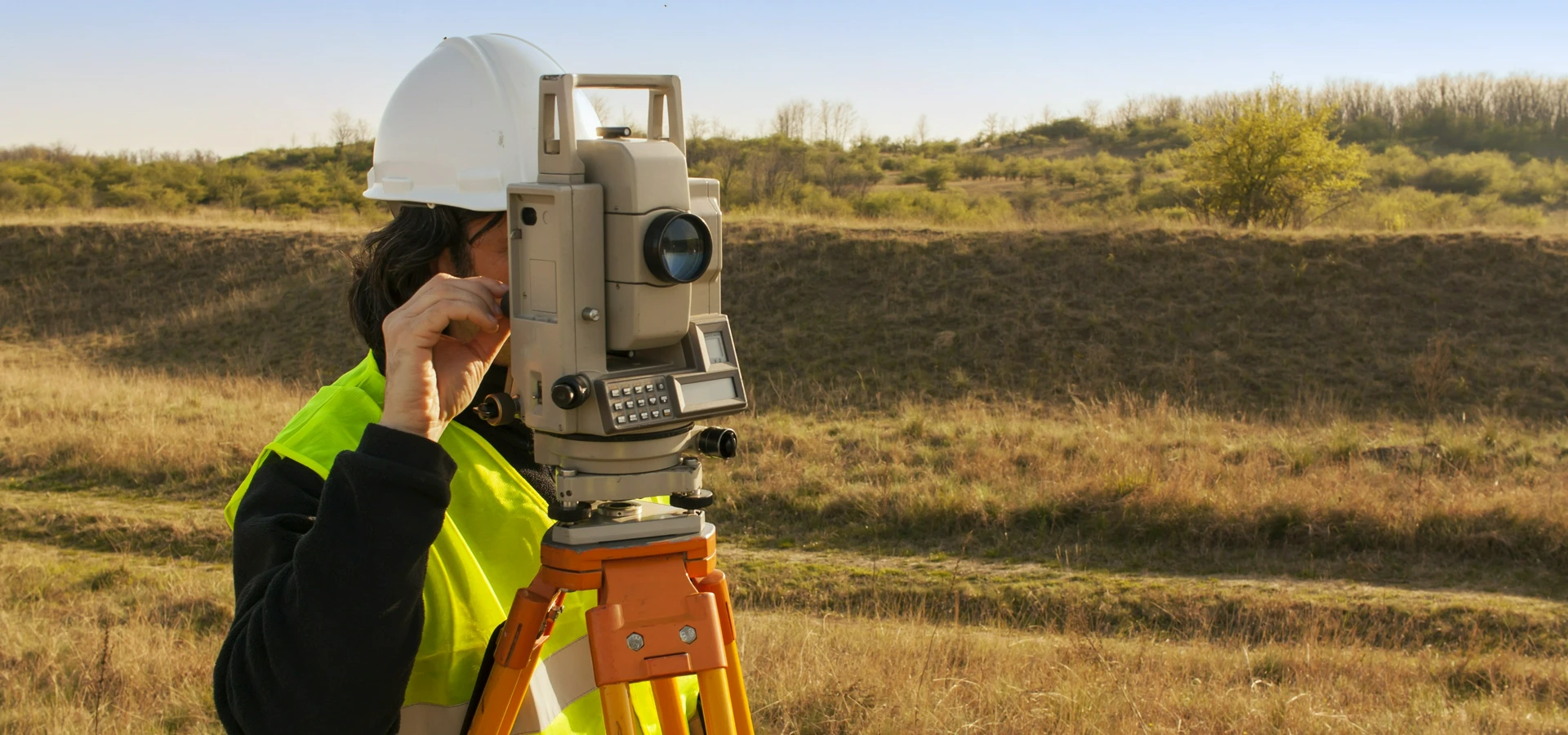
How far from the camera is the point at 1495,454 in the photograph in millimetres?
10047

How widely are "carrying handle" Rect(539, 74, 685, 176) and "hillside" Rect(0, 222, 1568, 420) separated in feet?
42.6

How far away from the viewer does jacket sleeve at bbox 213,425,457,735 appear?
4.03ft

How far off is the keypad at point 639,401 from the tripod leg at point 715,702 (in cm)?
34

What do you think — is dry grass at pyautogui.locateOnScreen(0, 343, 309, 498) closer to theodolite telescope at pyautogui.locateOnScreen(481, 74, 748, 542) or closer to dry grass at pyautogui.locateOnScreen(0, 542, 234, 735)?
dry grass at pyautogui.locateOnScreen(0, 542, 234, 735)

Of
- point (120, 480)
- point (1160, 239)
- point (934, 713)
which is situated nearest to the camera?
point (934, 713)

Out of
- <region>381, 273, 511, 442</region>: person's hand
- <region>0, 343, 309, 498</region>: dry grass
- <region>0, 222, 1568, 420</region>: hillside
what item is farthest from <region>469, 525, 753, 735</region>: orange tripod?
<region>0, 222, 1568, 420</region>: hillside

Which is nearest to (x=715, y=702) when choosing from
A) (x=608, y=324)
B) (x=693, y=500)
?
(x=693, y=500)

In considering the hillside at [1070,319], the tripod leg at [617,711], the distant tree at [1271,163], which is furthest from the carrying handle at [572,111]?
the distant tree at [1271,163]

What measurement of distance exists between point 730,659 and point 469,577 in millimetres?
377

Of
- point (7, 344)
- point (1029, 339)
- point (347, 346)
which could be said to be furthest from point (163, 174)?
point (1029, 339)

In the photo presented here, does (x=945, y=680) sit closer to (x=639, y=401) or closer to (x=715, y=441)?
(x=715, y=441)

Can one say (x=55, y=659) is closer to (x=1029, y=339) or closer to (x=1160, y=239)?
(x=1029, y=339)

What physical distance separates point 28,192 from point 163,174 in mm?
4824

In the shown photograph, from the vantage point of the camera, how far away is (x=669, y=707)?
1.38 metres
